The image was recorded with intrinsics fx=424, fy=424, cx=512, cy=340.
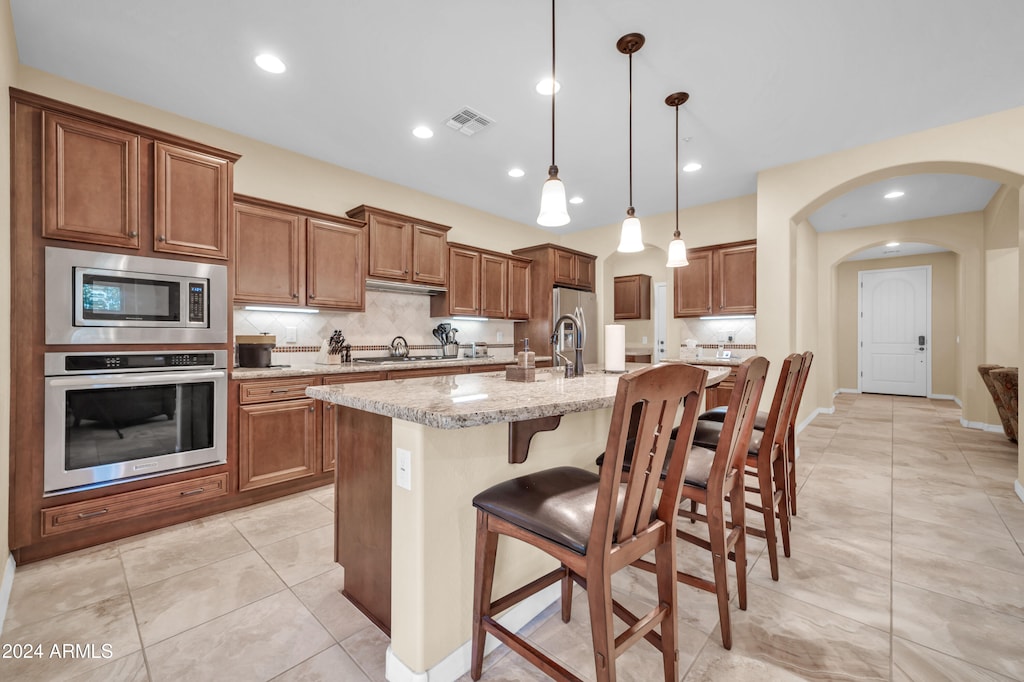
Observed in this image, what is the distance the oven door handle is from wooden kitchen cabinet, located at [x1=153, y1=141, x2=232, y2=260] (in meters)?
0.73

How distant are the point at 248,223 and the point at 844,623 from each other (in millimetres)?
4086

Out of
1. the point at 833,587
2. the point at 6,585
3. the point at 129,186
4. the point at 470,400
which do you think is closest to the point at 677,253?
the point at 833,587

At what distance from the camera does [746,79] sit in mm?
2688

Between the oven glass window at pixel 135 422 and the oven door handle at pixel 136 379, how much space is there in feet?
0.11

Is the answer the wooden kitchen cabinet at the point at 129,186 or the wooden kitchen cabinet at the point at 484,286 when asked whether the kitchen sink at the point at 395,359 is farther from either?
the wooden kitchen cabinet at the point at 129,186

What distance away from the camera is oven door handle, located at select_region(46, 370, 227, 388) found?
7.10 feet

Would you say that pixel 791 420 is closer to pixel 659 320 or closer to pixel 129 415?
pixel 129 415

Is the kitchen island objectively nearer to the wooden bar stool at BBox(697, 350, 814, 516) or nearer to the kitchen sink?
the wooden bar stool at BBox(697, 350, 814, 516)

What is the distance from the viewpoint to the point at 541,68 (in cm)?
258

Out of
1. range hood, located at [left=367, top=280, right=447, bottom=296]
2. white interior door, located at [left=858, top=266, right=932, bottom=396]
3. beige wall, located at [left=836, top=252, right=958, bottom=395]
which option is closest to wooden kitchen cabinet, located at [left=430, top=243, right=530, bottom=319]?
range hood, located at [left=367, top=280, right=447, bottom=296]

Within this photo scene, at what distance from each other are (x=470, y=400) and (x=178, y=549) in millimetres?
2159

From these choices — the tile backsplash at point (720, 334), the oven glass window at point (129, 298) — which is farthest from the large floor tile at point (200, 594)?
the tile backsplash at point (720, 334)

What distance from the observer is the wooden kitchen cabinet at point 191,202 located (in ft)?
8.13

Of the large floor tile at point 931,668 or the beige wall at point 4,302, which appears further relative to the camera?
the beige wall at point 4,302
